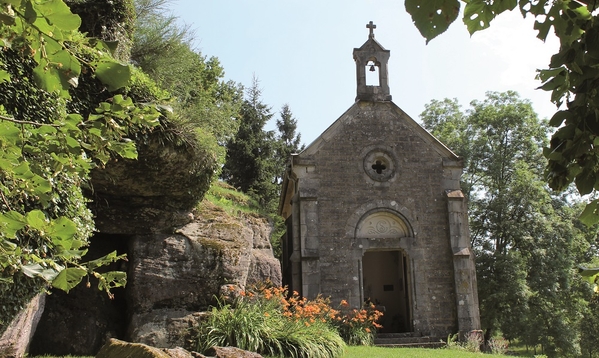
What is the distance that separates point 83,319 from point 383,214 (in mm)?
10083

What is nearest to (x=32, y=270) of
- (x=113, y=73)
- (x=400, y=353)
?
(x=113, y=73)

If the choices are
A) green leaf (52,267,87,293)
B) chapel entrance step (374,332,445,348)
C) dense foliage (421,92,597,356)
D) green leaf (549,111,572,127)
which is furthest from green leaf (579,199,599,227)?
dense foliage (421,92,597,356)

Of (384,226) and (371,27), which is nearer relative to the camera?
(384,226)

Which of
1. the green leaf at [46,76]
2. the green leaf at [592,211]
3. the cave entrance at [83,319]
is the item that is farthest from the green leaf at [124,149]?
the cave entrance at [83,319]

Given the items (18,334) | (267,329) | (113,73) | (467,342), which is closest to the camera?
(113,73)

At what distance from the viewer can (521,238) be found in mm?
24078

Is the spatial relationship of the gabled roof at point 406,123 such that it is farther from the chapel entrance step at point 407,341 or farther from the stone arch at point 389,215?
the chapel entrance step at point 407,341

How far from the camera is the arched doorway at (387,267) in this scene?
696 inches

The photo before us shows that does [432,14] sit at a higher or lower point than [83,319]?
higher

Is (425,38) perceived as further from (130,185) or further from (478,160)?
(478,160)

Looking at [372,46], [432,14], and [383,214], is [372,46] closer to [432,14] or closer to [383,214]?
[383,214]

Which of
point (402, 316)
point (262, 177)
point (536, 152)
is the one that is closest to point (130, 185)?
point (402, 316)

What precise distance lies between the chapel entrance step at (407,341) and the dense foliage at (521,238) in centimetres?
784

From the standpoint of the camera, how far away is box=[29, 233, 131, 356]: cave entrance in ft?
34.4
